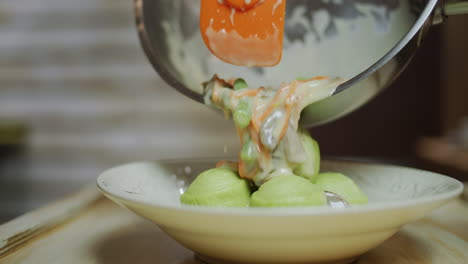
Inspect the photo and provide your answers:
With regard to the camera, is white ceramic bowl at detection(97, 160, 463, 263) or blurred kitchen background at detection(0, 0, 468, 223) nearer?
white ceramic bowl at detection(97, 160, 463, 263)

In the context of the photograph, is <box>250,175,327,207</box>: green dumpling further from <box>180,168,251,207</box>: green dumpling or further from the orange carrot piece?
the orange carrot piece

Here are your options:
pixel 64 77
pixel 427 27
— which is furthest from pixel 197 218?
pixel 64 77

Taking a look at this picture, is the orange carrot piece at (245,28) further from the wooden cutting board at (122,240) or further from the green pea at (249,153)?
the wooden cutting board at (122,240)

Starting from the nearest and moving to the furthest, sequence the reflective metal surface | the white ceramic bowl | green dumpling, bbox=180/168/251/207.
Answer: the white ceramic bowl, green dumpling, bbox=180/168/251/207, the reflective metal surface

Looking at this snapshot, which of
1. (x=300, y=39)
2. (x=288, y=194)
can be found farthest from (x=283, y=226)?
(x=300, y=39)

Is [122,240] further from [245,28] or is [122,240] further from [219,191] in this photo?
[245,28]

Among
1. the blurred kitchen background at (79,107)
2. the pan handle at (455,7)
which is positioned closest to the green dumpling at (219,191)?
the pan handle at (455,7)

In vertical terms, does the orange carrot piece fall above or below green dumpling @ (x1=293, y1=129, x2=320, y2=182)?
above

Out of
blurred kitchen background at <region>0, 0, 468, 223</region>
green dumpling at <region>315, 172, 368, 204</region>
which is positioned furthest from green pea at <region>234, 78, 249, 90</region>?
blurred kitchen background at <region>0, 0, 468, 223</region>
